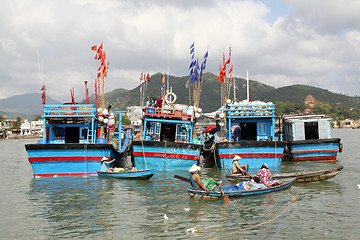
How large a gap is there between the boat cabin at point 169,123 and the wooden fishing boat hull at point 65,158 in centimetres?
389

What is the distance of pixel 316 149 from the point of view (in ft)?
82.2

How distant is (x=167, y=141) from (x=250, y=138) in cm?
791

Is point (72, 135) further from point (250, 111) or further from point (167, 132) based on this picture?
point (250, 111)

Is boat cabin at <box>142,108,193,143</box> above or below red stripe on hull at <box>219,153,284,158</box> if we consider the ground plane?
above

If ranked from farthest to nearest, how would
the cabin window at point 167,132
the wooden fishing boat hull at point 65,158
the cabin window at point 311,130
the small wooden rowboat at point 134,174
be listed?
1. the cabin window at point 311,130
2. the cabin window at point 167,132
3. the wooden fishing boat hull at point 65,158
4. the small wooden rowboat at point 134,174

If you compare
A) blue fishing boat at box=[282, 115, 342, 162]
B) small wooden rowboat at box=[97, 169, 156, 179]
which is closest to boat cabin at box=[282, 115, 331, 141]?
blue fishing boat at box=[282, 115, 342, 162]

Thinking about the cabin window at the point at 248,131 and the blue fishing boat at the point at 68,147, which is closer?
the blue fishing boat at the point at 68,147

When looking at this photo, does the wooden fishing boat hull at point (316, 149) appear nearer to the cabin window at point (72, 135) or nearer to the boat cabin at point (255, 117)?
the boat cabin at point (255, 117)

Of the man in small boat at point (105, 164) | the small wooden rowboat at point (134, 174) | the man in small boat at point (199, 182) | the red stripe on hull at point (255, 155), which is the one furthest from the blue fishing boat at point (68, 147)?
the man in small boat at point (199, 182)

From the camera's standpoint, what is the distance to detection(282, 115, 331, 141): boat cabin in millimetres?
26141

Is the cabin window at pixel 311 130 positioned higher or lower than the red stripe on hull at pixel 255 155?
higher

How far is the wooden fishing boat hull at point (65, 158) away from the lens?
19000 millimetres

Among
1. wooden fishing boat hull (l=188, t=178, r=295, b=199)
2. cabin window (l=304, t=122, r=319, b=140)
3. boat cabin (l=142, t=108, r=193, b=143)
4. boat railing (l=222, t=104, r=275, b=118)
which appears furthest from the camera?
cabin window (l=304, t=122, r=319, b=140)

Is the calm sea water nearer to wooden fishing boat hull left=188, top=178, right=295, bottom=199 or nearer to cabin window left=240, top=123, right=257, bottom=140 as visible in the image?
wooden fishing boat hull left=188, top=178, right=295, bottom=199
